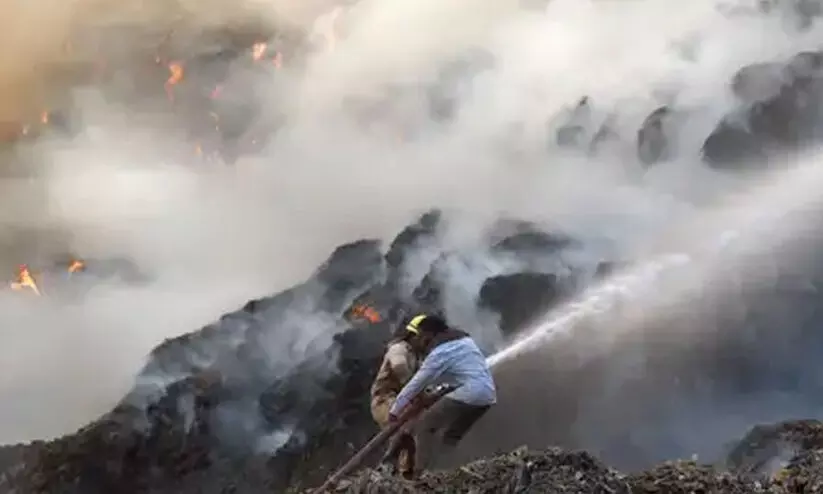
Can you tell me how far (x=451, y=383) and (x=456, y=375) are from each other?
12 centimetres

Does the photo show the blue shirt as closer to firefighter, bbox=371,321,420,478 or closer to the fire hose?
the fire hose

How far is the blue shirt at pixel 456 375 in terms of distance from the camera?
1154 centimetres

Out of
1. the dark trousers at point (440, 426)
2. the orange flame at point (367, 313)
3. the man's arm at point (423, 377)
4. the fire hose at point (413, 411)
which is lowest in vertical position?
the dark trousers at point (440, 426)

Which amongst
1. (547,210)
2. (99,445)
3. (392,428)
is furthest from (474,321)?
(392,428)

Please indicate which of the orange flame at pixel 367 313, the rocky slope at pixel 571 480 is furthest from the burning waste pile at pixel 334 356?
the rocky slope at pixel 571 480

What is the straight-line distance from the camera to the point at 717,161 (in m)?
27.5

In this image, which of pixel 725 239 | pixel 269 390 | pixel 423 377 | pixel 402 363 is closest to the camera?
pixel 423 377

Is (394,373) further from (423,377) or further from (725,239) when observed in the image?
(725,239)

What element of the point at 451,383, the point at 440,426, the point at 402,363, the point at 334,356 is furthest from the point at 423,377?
the point at 334,356

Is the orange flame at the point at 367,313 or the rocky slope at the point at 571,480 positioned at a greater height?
the orange flame at the point at 367,313

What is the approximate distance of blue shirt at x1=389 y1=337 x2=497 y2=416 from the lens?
11539 millimetres

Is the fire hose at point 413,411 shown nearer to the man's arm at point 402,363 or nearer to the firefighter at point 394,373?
the firefighter at point 394,373

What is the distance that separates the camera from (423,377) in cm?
1152

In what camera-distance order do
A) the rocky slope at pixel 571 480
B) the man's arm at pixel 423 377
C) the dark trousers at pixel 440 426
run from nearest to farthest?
the rocky slope at pixel 571 480
the man's arm at pixel 423 377
the dark trousers at pixel 440 426
